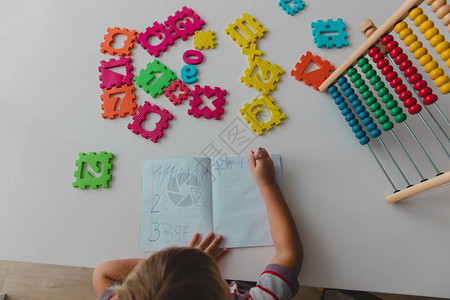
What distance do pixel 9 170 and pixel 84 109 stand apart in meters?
0.27

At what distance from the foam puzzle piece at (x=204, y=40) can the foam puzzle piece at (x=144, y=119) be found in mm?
253

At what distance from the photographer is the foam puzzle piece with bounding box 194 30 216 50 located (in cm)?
87

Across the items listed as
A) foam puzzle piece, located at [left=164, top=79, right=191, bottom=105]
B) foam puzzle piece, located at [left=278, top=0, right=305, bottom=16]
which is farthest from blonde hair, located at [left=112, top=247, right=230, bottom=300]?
foam puzzle piece, located at [left=278, top=0, right=305, bottom=16]

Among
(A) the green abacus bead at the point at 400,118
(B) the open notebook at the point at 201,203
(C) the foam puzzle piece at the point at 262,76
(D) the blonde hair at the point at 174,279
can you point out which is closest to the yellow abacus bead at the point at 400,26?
(A) the green abacus bead at the point at 400,118

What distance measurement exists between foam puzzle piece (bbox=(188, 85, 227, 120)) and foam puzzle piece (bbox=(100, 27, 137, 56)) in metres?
0.28

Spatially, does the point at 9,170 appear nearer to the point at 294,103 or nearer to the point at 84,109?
the point at 84,109

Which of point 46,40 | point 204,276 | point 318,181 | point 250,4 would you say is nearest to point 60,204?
point 204,276

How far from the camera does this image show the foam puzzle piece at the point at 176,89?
809 millimetres

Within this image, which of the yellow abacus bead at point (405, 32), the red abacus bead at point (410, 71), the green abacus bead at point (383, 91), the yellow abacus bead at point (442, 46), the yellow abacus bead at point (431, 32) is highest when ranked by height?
the yellow abacus bead at point (405, 32)

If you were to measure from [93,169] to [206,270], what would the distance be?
47 cm

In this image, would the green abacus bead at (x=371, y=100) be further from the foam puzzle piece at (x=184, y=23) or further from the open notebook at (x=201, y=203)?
the foam puzzle piece at (x=184, y=23)

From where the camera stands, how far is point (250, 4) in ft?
3.03

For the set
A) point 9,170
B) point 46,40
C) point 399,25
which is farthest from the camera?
point 46,40

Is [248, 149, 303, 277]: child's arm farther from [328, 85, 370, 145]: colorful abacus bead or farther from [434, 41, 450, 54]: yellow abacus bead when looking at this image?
[434, 41, 450, 54]: yellow abacus bead
